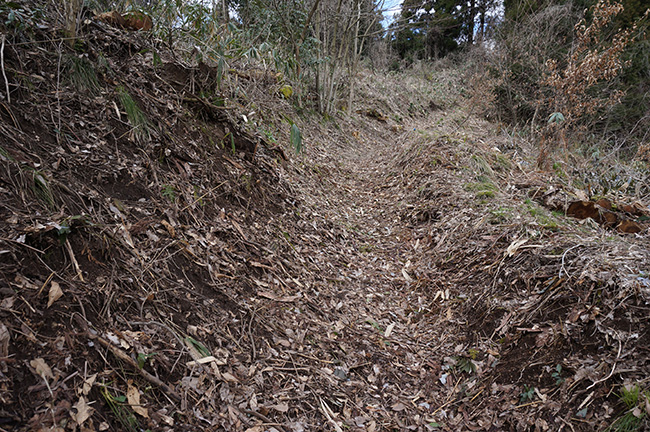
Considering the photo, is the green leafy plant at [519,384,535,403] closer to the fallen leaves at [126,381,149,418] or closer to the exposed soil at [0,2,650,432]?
the exposed soil at [0,2,650,432]

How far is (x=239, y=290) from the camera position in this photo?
8.37ft

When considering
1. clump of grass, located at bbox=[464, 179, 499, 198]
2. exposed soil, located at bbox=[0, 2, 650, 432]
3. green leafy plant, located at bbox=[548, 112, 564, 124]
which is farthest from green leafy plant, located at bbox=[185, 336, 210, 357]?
green leafy plant, located at bbox=[548, 112, 564, 124]

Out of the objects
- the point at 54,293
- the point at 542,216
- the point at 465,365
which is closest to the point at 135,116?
the point at 54,293

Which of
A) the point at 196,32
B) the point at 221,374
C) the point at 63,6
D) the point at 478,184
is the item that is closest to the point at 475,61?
the point at 478,184

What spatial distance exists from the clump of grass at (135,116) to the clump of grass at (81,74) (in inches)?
7.3

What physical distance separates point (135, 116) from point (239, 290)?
5.44 ft

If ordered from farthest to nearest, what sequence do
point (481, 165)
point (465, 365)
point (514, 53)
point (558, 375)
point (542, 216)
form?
point (514, 53), point (481, 165), point (542, 216), point (465, 365), point (558, 375)

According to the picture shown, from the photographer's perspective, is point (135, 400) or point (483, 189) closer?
point (135, 400)

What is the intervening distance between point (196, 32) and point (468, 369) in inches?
166

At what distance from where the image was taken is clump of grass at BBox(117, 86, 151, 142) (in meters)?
2.88

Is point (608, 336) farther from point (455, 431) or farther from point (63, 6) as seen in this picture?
point (63, 6)

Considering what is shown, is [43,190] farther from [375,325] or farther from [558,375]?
[558,375]

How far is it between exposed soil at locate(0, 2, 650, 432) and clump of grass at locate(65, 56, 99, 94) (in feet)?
0.14

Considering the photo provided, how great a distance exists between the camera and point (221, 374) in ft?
6.36
